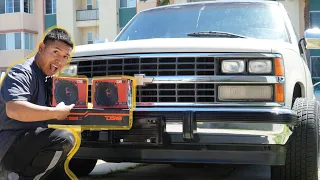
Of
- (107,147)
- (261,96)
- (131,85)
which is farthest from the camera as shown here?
(107,147)

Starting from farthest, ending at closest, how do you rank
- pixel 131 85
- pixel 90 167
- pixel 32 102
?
1. pixel 90 167
2. pixel 131 85
3. pixel 32 102

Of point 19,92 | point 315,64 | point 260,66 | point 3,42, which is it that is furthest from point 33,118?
point 3,42

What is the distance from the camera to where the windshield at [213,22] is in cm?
468

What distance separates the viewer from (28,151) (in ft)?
9.67

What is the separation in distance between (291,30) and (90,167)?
2621 millimetres

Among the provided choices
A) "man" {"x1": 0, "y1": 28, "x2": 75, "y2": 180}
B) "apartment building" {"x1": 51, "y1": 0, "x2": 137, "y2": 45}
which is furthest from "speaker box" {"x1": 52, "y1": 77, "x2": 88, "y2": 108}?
"apartment building" {"x1": 51, "y1": 0, "x2": 137, "y2": 45}

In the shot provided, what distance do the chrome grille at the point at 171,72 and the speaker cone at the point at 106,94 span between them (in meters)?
0.66

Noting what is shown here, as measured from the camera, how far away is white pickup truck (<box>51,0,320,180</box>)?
3523 mm

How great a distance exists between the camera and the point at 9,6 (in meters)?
32.7

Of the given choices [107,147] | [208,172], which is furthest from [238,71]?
[208,172]

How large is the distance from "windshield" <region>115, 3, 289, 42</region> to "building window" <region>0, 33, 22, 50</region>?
92.0 feet

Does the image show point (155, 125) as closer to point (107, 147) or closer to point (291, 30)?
point (107, 147)

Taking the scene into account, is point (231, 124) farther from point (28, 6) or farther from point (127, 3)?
point (28, 6)

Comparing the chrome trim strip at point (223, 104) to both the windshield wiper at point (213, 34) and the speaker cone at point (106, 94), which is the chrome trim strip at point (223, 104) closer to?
the speaker cone at point (106, 94)
